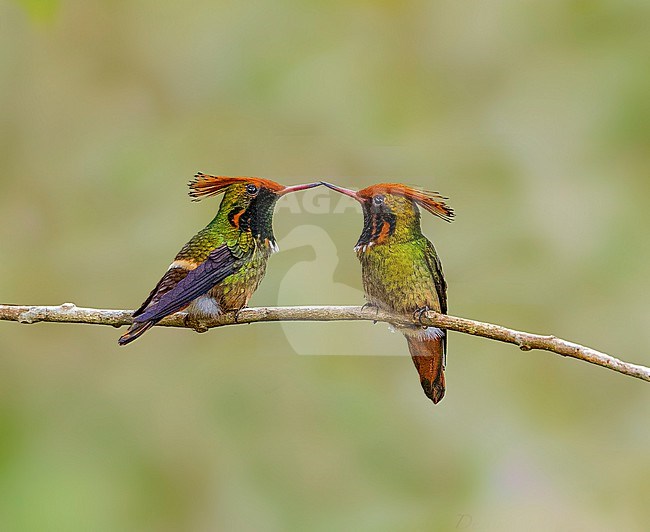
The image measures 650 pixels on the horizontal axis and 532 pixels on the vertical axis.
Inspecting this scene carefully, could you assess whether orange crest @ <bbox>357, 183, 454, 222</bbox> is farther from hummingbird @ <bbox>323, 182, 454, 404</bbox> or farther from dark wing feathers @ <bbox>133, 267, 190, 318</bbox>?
dark wing feathers @ <bbox>133, 267, 190, 318</bbox>

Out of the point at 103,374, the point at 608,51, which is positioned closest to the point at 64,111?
the point at 103,374

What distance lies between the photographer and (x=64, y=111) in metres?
1.95

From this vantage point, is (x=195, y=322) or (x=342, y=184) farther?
(x=342, y=184)

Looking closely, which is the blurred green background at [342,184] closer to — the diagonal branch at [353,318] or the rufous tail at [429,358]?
the rufous tail at [429,358]

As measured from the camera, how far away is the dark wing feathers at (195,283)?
115 cm

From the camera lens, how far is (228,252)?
4.07 feet

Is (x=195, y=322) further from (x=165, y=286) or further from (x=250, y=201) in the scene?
(x=250, y=201)

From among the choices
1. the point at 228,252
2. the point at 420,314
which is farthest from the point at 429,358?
the point at 228,252

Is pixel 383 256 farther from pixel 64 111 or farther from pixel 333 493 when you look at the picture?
pixel 64 111

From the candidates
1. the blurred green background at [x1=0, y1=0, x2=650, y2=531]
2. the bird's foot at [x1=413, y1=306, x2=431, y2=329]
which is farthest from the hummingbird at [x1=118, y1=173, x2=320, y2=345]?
the blurred green background at [x1=0, y1=0, x2=650, y2=531]

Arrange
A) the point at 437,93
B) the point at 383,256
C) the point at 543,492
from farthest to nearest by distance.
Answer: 1. the point at 437,93
2. the point at 543,492
3. the point at 383,256

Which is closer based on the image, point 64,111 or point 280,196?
point 280,196

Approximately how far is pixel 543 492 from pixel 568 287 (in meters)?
0.46

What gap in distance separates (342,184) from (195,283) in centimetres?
60
